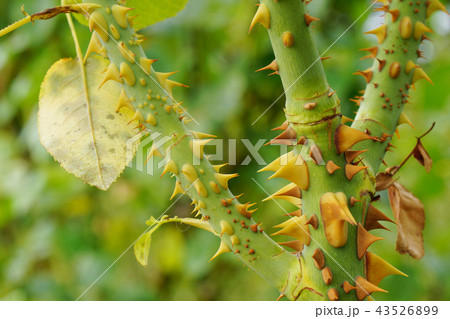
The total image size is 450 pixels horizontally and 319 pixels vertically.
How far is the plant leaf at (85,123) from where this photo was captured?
320 millimetres

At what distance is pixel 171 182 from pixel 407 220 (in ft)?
3.00

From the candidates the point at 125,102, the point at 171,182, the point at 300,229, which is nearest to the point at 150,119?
the point at 125,102

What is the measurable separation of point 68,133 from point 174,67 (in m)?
0.85

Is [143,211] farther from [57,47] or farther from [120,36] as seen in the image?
[120,36]

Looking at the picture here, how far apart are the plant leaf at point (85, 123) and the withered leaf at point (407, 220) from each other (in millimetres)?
222

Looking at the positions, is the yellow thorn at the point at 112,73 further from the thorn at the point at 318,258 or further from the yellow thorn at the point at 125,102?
the thorn at the point at 318,258

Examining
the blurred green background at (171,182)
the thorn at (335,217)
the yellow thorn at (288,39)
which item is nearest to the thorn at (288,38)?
the yellow thorn at (288,39)

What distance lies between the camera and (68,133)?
0.33m

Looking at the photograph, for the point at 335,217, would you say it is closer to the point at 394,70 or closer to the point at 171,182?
the point at 394,70

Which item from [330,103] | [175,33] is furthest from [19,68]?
[330,103]

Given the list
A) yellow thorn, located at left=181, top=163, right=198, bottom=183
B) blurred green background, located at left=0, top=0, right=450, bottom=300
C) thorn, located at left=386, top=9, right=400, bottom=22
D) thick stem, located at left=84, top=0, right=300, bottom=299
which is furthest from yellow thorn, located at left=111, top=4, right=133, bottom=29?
blurred green background, located at left=0, top=0, right=450, bottom=300

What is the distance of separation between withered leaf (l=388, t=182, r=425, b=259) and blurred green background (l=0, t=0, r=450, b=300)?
0.54 m

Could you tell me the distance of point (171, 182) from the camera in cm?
123

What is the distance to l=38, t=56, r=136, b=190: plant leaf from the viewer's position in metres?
0.32
